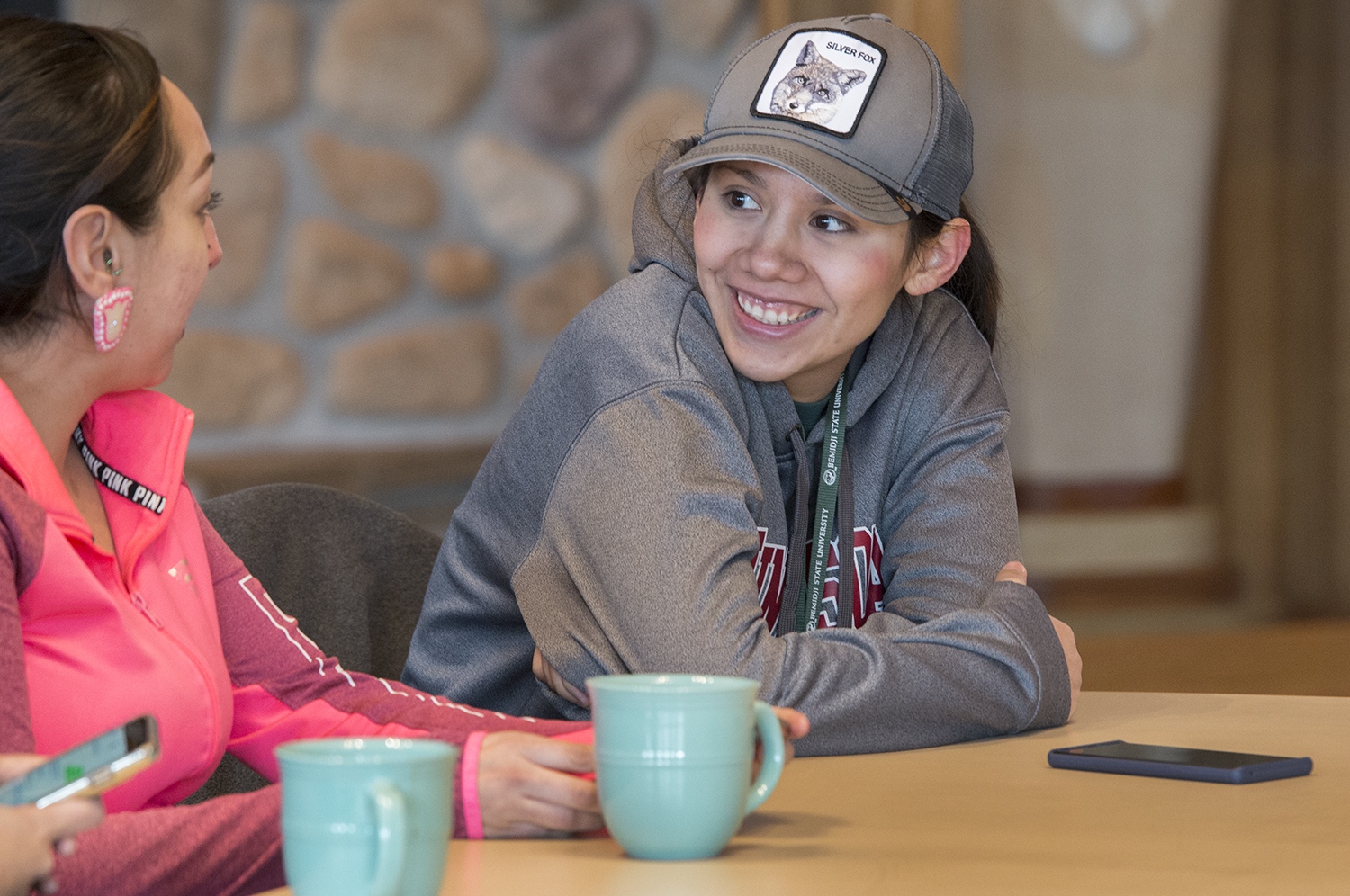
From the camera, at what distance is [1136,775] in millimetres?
1056

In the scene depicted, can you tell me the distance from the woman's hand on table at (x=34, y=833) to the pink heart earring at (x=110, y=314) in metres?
0.45

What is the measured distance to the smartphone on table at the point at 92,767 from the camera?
0.65 meters

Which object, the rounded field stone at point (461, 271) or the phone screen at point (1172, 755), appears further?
the rounded field stone at point (461, 271)

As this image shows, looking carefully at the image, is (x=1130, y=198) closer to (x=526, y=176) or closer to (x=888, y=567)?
(x=526, y=176)

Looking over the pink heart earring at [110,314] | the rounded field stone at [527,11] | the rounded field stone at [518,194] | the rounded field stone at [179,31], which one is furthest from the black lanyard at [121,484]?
the rounded field stone at [527,11]

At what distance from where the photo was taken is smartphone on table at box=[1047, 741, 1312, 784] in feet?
3.39

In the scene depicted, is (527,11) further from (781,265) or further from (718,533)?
(718,533)

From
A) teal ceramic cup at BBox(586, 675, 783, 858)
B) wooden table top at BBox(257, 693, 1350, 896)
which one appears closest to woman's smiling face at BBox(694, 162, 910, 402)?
wooden table top at BBox(257, 693, 1350, 896)

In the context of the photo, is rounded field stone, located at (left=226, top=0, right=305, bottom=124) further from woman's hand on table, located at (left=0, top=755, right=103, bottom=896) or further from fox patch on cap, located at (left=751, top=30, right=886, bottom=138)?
woman's hand on table, located at (left=0, top=755, right=103, bottom=896)

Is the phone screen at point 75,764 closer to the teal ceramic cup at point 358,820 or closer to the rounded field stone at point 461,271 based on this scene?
the teal ceramic cup at point 358,820

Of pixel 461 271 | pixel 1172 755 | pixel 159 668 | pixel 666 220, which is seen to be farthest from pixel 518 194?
pixel 1172 755

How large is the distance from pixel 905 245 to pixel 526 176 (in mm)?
1466

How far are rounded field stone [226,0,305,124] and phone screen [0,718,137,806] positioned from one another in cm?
216

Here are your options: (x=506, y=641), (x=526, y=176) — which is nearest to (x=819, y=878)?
(x=506, y=641)
